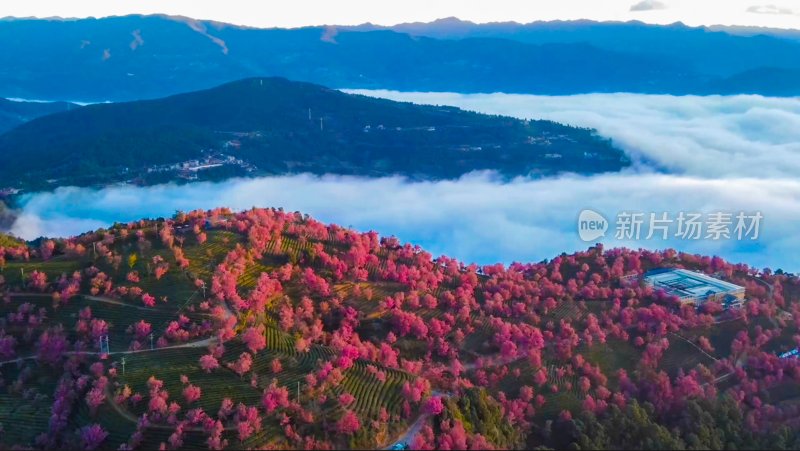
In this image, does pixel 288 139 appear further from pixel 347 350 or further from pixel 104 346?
pixel 347 350

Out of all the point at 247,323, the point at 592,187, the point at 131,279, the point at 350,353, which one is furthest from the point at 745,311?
the point at 592,187

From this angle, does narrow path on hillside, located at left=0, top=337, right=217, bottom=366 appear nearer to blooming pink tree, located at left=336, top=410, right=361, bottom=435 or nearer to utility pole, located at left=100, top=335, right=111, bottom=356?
utility pole, located at left=100, top=335, right=111, bottom=356

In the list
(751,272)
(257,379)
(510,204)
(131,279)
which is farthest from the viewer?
(510,204)

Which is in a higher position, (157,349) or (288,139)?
(288,139)

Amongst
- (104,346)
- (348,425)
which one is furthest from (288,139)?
(348,425)

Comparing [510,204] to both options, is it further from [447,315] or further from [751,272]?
[447,315]

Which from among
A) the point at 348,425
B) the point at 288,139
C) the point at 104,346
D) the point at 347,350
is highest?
the point at 288,139

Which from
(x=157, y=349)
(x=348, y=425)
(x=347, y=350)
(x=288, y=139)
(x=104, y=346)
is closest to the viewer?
(x=348, y=425)

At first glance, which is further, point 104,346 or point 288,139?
point 288,139
